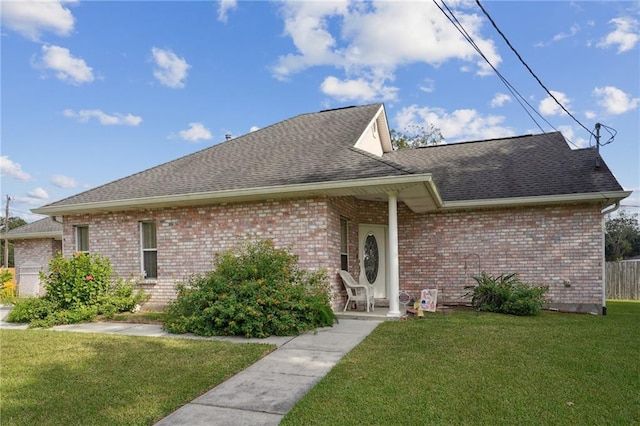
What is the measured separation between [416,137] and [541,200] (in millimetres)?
20588

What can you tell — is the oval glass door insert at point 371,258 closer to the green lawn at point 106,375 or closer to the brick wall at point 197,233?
the brick wall at point 197,233

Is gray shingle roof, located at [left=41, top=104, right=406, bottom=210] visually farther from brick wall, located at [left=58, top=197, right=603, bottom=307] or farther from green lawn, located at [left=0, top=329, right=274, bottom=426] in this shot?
green lawn, located at [left=0, top=329, right=274, bottom=426]

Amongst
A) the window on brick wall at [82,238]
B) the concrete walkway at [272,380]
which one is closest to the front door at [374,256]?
the concrete walkway at [272,380]

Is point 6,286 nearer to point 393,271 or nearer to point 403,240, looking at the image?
point 403,240

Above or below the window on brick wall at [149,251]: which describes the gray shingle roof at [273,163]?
above

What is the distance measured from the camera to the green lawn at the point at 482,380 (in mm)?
Result: 3654

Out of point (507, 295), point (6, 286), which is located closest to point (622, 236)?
point (507, 295)

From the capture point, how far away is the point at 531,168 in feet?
37.9

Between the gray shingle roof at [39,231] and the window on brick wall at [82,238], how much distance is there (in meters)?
6.67

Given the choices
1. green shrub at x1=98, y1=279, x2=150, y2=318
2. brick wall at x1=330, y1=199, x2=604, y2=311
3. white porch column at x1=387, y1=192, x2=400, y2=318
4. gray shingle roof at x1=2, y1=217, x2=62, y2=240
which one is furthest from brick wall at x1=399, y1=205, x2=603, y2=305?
gray shingle roof at x1=2, y1=217, x2=62, y2=240

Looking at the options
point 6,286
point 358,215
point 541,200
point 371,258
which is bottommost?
point 6,286

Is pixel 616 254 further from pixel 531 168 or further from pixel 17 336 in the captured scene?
pixel 17 336

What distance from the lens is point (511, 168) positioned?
11.9 m

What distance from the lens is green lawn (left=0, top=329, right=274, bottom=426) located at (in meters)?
3.80
